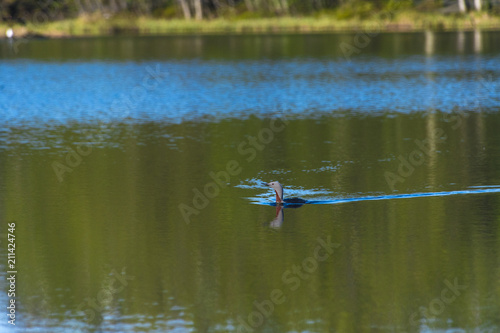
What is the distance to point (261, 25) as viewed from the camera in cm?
9400

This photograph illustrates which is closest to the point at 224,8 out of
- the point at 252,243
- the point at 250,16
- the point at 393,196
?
the point at 250,16

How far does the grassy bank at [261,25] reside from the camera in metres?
82.4

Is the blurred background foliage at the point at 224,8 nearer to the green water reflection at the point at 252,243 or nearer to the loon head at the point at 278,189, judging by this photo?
the green water reflection at the point at 252,243

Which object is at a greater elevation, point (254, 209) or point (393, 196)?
point (393, 196)

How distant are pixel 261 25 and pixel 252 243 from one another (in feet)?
268

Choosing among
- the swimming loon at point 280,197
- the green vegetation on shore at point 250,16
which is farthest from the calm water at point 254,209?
the green vegetation on shore at point 250,16

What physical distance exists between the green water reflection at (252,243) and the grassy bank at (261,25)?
202ft

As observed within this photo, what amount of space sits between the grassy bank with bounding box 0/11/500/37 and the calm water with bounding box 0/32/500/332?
154 feet

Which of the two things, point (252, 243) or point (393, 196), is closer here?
point (252, 243)

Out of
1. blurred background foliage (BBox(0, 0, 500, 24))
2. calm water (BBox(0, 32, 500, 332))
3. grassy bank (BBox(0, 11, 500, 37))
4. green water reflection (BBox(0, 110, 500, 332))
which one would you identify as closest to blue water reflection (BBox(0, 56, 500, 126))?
calm water (BBox(0, 32, 500, 332))

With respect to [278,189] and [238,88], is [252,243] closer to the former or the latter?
[278,189]

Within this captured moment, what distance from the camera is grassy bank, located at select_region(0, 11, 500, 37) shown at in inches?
3246

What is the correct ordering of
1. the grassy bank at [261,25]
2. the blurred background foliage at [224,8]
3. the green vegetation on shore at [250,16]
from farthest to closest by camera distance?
1. the blurred background foliage at [224,8]
2. the green vegetation on shore at [250,16]
3. the grassy bank at [261,25]

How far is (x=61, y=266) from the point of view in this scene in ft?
42.3
